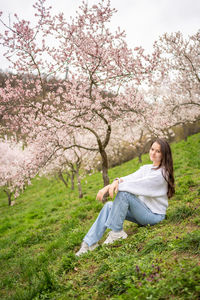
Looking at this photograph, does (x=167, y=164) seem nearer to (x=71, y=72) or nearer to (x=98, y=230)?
(x=98, y=230)

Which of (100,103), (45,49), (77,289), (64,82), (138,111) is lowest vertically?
(77,289)

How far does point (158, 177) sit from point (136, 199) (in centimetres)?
51

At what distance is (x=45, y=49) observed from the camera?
6.48 m

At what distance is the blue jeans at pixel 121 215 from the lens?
11.3ft

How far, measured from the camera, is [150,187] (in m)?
3.49

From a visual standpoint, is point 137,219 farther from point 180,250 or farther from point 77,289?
point 77,289

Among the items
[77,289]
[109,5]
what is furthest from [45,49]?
[77,289]

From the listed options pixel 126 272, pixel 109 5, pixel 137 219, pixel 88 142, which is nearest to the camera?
pixel 126 272

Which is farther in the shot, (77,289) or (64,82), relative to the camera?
(64,82)

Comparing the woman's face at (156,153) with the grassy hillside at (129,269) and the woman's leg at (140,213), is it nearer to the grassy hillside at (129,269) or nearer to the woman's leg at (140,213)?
the woman's leg at (140,213)

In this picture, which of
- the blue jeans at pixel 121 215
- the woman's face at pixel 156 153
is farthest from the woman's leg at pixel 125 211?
the woman's face at pixel 156 153

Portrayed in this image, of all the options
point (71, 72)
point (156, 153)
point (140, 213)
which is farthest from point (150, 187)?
point (71, 72)

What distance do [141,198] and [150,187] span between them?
0.31 meters

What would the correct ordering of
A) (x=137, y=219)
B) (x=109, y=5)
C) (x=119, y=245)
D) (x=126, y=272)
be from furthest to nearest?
(x=109, y=5), (x=137, y=219), (x=119, y=245), (x=126, y=272)
